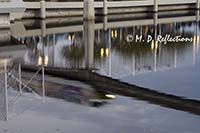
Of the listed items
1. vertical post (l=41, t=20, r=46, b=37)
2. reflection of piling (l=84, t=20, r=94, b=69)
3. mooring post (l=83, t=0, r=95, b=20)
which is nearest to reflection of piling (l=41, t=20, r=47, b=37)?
vertical post (l=41, t=20, r=46, b=37)

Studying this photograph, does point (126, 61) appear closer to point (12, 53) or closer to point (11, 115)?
point (12, 53)

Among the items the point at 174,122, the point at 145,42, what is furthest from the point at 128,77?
the point at 145,42

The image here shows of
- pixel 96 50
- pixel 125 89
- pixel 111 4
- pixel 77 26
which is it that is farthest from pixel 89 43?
pixel 111 4

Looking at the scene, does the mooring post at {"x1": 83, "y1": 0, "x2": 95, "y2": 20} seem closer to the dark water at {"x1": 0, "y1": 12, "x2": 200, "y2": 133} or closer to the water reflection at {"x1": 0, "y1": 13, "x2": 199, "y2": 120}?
the dark water at {"x1": 0, "y1": 12, "x2": 200, "y2": 133}

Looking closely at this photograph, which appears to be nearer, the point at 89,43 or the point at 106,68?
the point at 106,68

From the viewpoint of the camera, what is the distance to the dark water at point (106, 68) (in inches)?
416

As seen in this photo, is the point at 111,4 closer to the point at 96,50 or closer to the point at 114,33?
the point at 114,33

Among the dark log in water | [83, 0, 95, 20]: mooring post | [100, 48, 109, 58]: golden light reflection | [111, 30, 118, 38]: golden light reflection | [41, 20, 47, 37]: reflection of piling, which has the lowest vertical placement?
the dark log in water

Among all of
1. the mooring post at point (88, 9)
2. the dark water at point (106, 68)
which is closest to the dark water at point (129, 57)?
the dark water at point (106, 68)

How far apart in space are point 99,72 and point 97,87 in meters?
3.38

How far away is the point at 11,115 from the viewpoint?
10.8m

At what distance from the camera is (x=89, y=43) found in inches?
1038

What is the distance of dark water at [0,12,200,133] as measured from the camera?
34.7 ft

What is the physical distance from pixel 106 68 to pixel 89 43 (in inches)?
278
